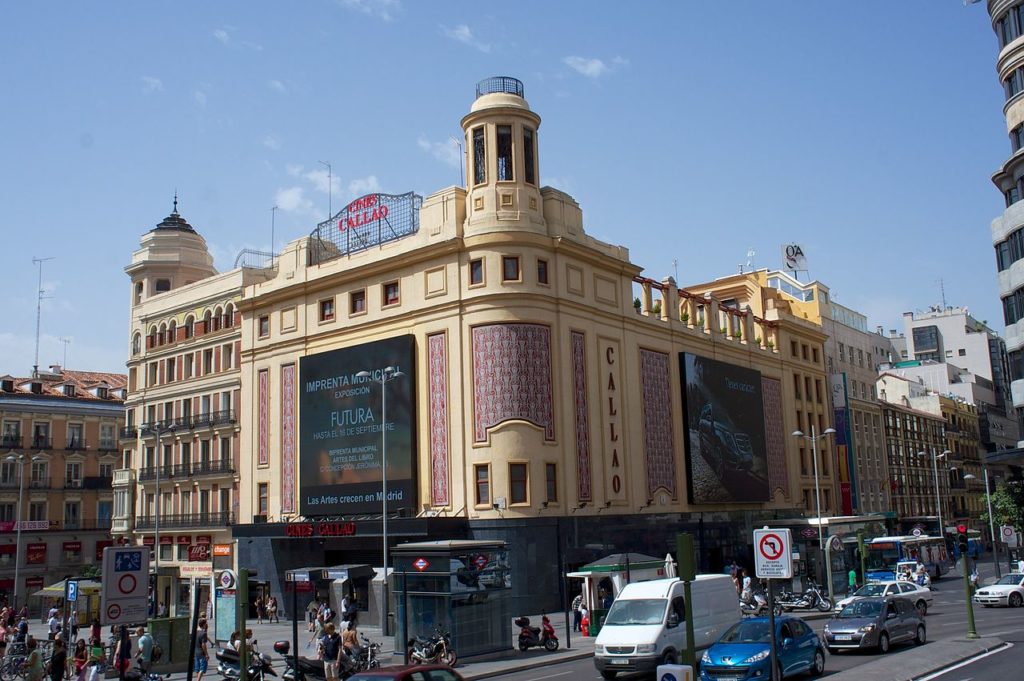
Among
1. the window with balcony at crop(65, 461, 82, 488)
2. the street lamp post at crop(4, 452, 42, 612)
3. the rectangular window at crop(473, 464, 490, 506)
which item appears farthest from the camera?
the window with balcony at crop(65, 461, 82, 488)

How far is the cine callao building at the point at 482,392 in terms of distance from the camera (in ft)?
149

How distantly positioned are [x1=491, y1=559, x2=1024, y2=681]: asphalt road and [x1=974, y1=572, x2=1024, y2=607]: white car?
0.37 meters

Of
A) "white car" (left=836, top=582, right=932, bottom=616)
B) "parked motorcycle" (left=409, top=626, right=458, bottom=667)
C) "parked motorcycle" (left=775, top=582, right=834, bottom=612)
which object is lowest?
"parked motorcycle" (left=775, top=582, right=834, bottom=612)

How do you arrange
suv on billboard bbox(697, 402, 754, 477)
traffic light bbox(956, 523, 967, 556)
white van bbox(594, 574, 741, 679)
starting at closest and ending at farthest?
1. white van bbox(594, 574, 741, 679)
2. traffic light bbox(956, 523, 967, 556)
3. suv on billboard bbox(697, 402, 754, 477)

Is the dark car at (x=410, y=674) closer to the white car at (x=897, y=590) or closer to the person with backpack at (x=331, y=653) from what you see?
the person with backpack at (x=331, y=653)

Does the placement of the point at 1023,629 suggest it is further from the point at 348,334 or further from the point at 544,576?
the point at 348,334

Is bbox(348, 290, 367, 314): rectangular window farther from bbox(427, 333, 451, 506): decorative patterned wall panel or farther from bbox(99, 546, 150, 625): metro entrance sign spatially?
bbox(99, 546, 150, 625): metro entrance sign

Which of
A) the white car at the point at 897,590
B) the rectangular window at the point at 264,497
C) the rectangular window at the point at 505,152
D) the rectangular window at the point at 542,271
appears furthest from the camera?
the rectangular window at the point at 264,497

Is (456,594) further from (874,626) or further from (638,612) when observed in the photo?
(874,626)

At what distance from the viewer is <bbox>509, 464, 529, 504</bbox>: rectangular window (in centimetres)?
4466

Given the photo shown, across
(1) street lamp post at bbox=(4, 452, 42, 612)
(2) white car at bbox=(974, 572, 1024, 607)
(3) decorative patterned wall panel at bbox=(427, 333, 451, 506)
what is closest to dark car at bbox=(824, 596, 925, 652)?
(2) white car at bbox=(974, 572, 1024, 607)

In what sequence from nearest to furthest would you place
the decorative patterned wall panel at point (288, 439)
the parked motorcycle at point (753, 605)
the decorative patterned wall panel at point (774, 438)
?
the parked motorcycle at point (753, 605) < the decorative patterned wall panel at point (288, 439) < the decorative patterned wall panel at point (774, 438)

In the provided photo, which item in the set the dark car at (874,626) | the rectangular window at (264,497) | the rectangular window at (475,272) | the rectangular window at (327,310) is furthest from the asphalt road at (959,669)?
the rectangular window at (264,497)

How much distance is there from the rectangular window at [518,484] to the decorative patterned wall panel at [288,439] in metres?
14.4
